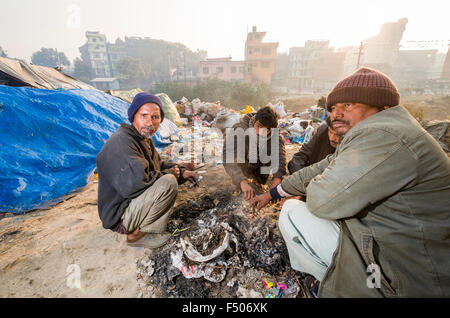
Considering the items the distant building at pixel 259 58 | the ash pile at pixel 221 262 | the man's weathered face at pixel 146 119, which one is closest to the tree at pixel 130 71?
the distant building at pixel 259 58

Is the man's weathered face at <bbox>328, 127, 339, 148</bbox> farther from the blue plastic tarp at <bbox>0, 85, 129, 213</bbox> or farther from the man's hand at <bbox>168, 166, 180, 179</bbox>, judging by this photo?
the blue plastic tarp at <bbox>0, 85, 129, 213</bbox>

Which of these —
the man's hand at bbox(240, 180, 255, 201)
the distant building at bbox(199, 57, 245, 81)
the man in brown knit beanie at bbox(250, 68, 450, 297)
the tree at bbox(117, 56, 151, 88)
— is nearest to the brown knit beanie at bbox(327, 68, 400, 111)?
the man in brown knit beanie at bbox(250, 68, 450, 297)

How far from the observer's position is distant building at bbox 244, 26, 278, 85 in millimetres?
32844

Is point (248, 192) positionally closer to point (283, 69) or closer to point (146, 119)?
point (146, 119)

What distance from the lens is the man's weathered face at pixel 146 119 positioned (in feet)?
7.77

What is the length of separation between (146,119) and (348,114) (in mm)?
2172

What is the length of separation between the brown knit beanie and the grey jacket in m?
0.23

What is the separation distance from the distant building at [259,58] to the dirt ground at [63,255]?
114 ft

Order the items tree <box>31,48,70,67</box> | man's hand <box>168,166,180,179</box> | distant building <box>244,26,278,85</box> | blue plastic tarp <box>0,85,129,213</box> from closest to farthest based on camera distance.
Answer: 1. man's hand <box>168,166,180,179</box>
2. blue plastic tarp <box>0,85,129,213</box>
3. distant building <box>244,26,278,85</box>
4. tree <box>31,48,70,67</box>

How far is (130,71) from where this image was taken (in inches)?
1667

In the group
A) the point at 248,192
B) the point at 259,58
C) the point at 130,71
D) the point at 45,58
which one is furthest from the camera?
the point at 45,58

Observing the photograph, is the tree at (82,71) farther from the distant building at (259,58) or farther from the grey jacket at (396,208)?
the grey jacket at (396,208)

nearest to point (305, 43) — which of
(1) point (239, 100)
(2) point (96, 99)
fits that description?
(1) point (239, 100)

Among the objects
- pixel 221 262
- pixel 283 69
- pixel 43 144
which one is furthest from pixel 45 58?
pixel 221 262
